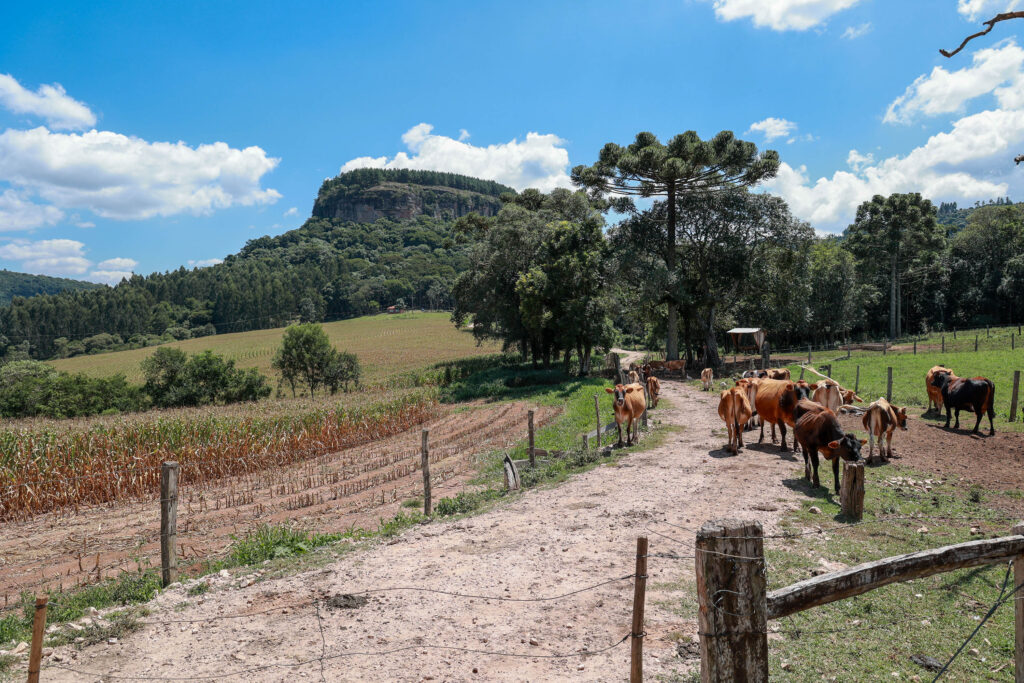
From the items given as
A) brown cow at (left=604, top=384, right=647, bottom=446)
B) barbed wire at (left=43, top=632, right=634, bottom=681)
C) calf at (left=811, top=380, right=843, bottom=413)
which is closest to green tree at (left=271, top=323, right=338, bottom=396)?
brown cow at (left=604, top=384, right=647, bottom=446)

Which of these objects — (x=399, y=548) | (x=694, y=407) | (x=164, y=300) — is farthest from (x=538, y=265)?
(x=164, y=300)

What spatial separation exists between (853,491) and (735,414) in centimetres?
485

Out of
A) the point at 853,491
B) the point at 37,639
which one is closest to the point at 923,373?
the point at 853,491

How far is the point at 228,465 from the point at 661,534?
14847 millimetres

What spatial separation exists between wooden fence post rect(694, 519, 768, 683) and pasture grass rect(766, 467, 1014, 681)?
2461mm

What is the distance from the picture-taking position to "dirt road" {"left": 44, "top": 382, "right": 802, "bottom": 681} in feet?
18.1

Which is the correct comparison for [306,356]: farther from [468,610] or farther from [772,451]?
[468,610]

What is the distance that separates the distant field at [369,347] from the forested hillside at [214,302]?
9569mm

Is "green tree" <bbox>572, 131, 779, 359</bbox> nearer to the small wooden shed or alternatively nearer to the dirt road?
the small wooden shed

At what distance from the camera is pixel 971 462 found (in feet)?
39.2

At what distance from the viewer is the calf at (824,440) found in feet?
32.6

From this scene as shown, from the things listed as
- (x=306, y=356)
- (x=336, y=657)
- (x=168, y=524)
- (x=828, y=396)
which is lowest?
(x=336, y=657)

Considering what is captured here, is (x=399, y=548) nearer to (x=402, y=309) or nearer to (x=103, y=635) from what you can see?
(x=103, y=635)

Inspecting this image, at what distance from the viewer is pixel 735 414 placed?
44.5ft
